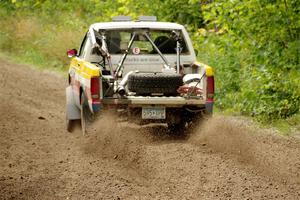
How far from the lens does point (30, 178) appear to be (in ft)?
26.5

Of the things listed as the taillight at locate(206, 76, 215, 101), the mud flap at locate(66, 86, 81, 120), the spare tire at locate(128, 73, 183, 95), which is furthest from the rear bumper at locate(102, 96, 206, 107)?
the mud flap at locate(66, 86, 81, 120)

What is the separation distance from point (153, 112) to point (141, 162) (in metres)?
1.47

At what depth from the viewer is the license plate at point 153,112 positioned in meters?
10.4

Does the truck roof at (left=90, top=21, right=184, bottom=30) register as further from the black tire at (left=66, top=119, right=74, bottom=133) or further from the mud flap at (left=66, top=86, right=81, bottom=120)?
the black tire at (left=66, top=119, right=74, bottom=133)

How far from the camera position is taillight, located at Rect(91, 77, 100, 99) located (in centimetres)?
1004

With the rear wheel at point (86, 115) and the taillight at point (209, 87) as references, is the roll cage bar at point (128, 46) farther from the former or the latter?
the taillight at point (209, 87)

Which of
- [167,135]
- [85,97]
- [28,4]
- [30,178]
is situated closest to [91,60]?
[85,97]

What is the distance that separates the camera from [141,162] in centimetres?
905

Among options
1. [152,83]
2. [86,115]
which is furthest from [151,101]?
[86,115]

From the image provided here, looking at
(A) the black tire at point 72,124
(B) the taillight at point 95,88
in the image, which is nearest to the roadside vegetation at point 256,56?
(A) the black tire at point 72,124

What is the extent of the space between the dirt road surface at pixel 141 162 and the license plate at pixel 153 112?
1.27 feet

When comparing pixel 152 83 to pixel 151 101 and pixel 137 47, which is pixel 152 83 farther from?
pixel 137 47

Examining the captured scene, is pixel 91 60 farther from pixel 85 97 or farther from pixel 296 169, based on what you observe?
pixel 296 169

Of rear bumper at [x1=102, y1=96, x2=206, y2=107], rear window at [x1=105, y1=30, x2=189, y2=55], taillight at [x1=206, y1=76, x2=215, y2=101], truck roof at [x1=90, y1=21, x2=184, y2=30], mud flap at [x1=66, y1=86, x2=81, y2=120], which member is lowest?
mud flap at [x1=66, y1=86, x2=81, y2=120]
